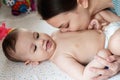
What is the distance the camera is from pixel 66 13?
1.09 meters

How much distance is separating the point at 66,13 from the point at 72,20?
5 cm

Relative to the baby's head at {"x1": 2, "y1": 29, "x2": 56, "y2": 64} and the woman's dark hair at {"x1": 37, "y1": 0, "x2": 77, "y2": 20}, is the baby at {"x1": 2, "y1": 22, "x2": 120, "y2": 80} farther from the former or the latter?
the woman's dark hair at {"x1": 37, "y1": 0, "x2": 77, "y2": 20}

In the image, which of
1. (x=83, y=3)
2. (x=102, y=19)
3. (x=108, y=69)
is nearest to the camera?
(x=108, y=69)

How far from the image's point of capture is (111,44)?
995 mm

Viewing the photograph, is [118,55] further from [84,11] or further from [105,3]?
[105,3]

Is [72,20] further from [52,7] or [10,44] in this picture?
[10,44]

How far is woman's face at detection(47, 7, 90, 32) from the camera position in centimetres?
109

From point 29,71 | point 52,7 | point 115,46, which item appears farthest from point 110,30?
point 29,71

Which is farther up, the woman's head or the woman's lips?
the woman's head

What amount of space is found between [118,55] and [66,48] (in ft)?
0.72

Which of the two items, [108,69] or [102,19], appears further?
[102,19]

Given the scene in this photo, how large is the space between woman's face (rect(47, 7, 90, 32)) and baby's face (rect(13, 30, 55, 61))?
85mm

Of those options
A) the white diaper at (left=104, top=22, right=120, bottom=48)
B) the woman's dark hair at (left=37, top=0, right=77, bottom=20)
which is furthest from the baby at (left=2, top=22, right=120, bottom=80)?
the woman's dark hair at (left=37, top=0, right=77, bottom=20)

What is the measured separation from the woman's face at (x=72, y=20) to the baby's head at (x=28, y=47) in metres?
0.08
